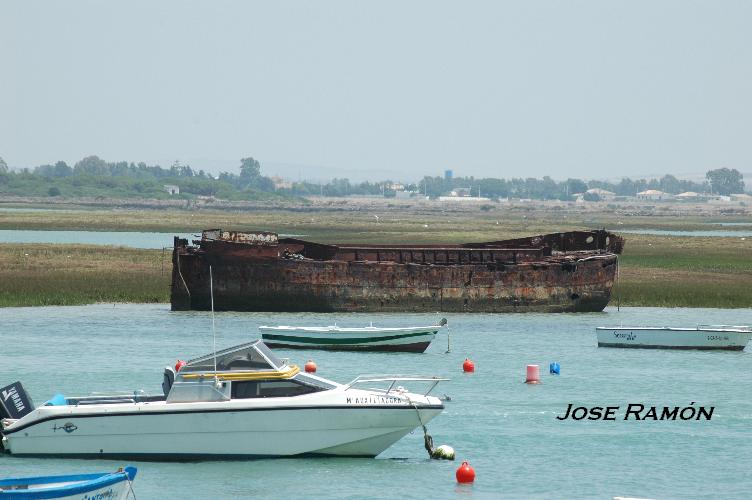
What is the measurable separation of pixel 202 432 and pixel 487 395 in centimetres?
1349

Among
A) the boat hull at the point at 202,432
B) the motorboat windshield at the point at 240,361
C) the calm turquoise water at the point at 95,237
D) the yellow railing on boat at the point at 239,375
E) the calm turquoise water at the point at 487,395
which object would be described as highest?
the motorboat windshield at the point at 240,361

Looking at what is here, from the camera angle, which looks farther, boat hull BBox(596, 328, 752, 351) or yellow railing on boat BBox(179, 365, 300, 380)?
boat hull BBox(596, 328, 752, 351)

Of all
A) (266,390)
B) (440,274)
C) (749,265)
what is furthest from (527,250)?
(266,390)

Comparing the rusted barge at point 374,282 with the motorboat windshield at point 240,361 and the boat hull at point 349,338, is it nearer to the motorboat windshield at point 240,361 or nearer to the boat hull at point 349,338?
the boat hull at point 349,338

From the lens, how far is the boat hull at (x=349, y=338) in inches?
1934

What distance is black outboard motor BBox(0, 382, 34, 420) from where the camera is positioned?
29.4 meters

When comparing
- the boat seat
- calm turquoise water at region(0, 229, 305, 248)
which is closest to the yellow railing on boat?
the boat seat

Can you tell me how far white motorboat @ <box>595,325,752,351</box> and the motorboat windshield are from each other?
25.7 meters

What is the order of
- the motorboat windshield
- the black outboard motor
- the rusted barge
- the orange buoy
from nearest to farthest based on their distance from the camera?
the motorboat windshield < the black outboard motor < the orange buoy < the rusted barge

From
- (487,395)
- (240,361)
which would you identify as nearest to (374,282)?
(487,395)

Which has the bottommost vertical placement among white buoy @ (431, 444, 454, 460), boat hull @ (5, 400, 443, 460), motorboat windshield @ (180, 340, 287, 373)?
white buoy @ (431, 444, 454, 460)

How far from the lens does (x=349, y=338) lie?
1939 inches

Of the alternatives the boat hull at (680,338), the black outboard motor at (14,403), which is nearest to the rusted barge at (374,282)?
the boat hull at (680,338)

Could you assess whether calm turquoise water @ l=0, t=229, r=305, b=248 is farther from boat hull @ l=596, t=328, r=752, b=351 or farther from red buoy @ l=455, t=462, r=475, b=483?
red buoy @ l=455, t=462, r=475, b=483
